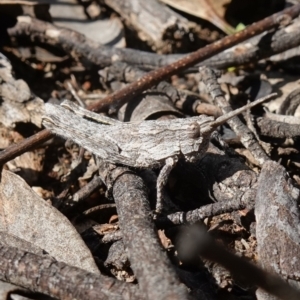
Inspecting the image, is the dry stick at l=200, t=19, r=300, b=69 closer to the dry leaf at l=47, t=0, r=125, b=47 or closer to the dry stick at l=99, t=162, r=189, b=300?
the dry leaf at l=47, t=0, r=125, b=47

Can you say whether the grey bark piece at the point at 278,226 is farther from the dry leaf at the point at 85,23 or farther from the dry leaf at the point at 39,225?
the dry leaf at the point at 85,23

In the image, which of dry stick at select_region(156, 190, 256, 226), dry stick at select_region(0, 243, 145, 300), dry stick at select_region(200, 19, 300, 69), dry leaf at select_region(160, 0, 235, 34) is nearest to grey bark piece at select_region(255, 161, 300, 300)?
dry stick at select_region(156, 190, 256, 226)

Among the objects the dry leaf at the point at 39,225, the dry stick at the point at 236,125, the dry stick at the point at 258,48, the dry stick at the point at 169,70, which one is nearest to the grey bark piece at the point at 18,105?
the dry stick at the point at 169,70

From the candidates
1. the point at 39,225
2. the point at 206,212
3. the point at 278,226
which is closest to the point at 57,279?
the point at 39,225

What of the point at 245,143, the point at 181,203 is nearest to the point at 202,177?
the point at 181,203

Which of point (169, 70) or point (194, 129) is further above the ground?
point (169, 70)

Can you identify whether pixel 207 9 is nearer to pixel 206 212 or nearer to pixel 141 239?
pixel 206 212
